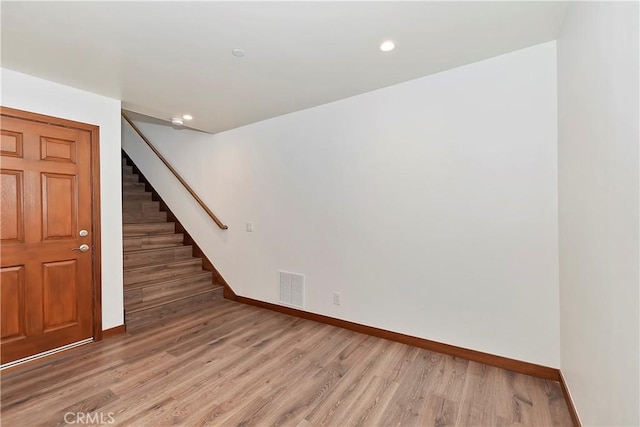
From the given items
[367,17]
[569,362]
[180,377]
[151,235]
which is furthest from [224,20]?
[151,235]

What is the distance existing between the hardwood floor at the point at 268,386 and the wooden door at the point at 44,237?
27cm

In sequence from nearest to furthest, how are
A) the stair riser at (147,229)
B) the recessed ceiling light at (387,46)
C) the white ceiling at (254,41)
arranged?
1. the white ceiling at (254,41)
2. the recessed ceiling light at (387,46)
3. the stair riser at (147,229)

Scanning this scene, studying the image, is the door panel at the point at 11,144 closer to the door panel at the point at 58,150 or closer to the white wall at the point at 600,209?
the door panel at the point at 58,150

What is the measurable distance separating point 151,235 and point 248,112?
7.91 feet

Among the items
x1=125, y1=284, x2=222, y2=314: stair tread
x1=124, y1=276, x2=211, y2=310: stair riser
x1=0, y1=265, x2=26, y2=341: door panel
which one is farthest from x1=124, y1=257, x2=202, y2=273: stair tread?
x1=0, y1=265, x2=26, y2=341: door panel

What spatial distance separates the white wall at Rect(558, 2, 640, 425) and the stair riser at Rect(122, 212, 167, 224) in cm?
501

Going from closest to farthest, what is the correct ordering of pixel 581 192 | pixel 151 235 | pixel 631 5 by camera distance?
1. pixel 631 5
2. pixel 581 192
3. pixel 151 235

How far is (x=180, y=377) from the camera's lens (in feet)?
6.96

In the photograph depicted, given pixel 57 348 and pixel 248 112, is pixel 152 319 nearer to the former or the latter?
pixel 57 348

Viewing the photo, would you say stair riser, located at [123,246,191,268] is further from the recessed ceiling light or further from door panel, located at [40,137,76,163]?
the recessed ceiling light

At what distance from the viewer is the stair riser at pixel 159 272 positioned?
11.3 ft

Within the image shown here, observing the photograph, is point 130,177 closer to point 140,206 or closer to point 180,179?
point 140,206

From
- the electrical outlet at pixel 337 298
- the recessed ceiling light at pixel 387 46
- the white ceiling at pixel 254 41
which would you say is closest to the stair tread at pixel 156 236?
the white ceiling at pixel 254 41

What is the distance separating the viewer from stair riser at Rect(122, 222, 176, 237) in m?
3.90
